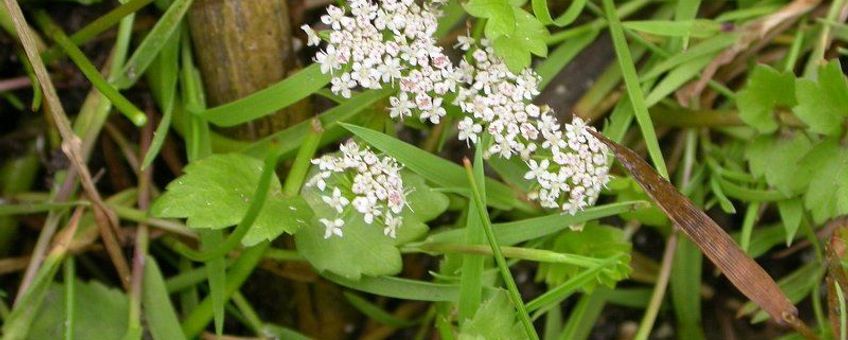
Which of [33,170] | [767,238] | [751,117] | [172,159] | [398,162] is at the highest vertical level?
[751,117]

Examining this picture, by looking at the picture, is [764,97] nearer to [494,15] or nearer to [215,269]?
[494,15]

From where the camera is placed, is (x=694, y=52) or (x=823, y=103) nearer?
(x=823, y=103)

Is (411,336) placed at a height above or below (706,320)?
below

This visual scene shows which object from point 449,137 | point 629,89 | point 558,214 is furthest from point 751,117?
point 449,137

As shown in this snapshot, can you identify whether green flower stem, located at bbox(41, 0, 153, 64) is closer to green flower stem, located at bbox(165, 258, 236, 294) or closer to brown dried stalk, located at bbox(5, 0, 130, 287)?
brown dried stalk, located at bbox(5, 0, 130, 287)

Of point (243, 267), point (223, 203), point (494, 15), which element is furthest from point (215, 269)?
point (494, 15)

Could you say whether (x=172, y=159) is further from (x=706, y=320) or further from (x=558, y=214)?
(x=706, y=320)
